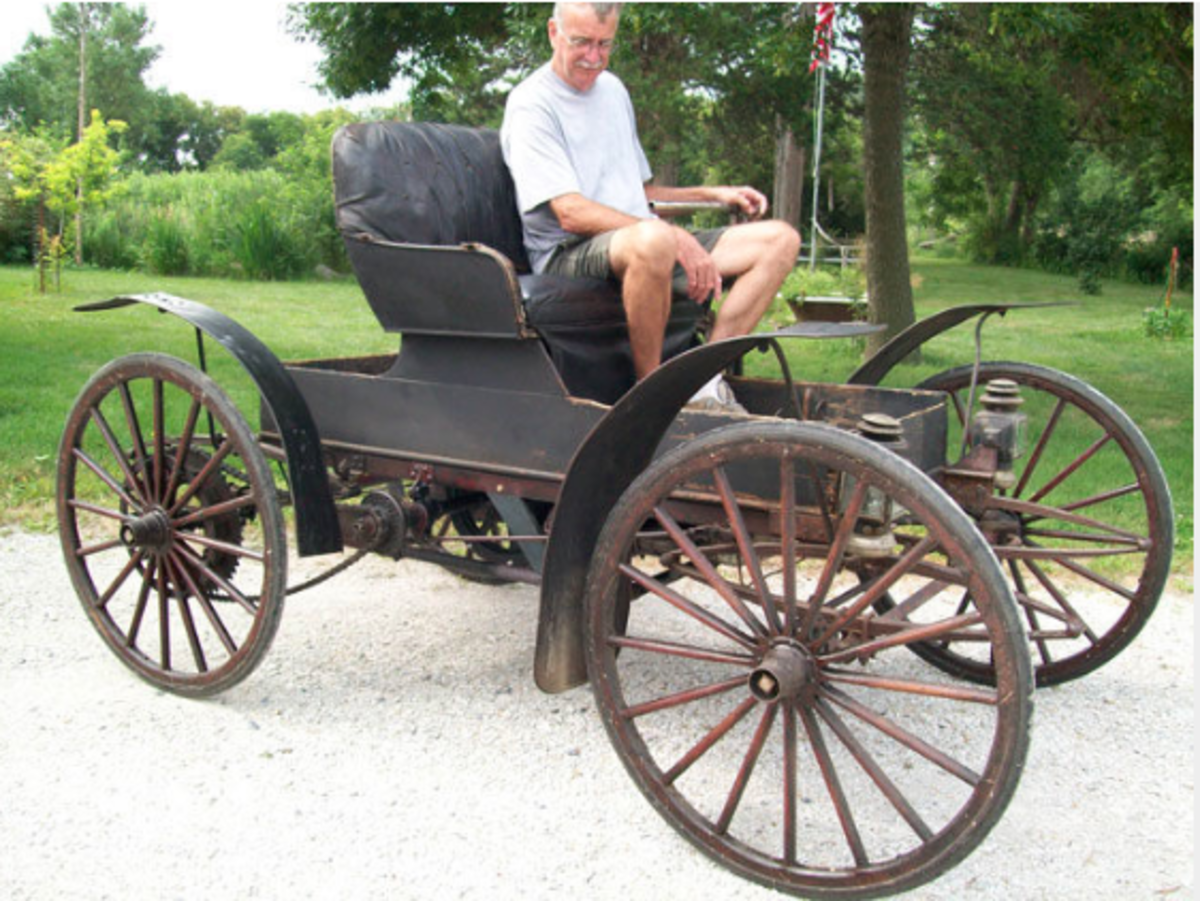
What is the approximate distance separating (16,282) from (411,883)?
14.4 meters

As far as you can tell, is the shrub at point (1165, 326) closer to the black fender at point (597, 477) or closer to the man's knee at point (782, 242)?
the man's knee at point (782, 242)

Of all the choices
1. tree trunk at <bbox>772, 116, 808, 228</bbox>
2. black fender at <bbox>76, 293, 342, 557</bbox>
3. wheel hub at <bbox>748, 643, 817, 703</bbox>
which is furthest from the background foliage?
wheel hub at <bbox>748, 643, 817, 703</bbox>

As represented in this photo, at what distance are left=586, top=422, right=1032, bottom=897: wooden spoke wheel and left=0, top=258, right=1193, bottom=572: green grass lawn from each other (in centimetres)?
100

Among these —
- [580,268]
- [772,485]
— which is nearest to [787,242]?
[580,268]

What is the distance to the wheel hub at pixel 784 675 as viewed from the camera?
94.3 inches

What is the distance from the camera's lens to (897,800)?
233cm

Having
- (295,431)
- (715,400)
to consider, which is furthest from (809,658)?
(295,431)

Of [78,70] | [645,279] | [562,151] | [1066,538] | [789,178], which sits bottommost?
[1066,538]

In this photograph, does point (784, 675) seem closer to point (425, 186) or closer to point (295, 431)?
point (295, 431)

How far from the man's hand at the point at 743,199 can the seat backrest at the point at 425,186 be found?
69 centimetres

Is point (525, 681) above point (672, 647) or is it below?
below

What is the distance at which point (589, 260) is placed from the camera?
3.29 metres

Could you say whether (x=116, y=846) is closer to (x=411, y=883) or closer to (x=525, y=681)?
(x=411, y=883)

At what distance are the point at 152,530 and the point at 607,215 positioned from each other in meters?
1.57
